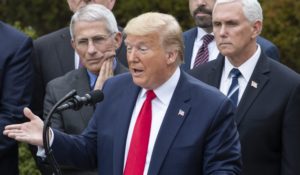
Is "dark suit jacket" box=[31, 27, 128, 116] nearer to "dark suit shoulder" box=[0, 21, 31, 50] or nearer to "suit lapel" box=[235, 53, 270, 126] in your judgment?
"dark suit shoulder" box=[0, 21, 31, 50]

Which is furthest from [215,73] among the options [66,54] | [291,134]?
[66,54]

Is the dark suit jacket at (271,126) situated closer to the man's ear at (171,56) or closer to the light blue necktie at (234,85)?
the light blue necktie at (234,85)

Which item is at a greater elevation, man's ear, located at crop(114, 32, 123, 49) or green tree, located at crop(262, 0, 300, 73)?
man's ear, located at crop(114, 32, 123, 49)

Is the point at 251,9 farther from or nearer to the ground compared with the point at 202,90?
farther from the ground

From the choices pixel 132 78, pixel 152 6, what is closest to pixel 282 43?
pixel 152 6

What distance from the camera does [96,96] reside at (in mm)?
5891

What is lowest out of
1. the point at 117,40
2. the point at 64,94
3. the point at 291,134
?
the point at 291,134

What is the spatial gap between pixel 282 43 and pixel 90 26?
12.8ft

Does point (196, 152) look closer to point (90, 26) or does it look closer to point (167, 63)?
point (167, 63)

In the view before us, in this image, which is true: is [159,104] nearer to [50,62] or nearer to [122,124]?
→ [122,124]

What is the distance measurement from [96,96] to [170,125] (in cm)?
52

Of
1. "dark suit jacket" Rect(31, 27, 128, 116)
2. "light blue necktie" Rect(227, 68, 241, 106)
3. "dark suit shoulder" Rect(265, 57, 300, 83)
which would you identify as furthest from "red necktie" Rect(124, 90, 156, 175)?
"dark suit jacket" Rect(31, 27, 128, 116)

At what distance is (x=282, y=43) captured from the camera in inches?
429

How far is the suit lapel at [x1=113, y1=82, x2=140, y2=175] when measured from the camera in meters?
6.12
